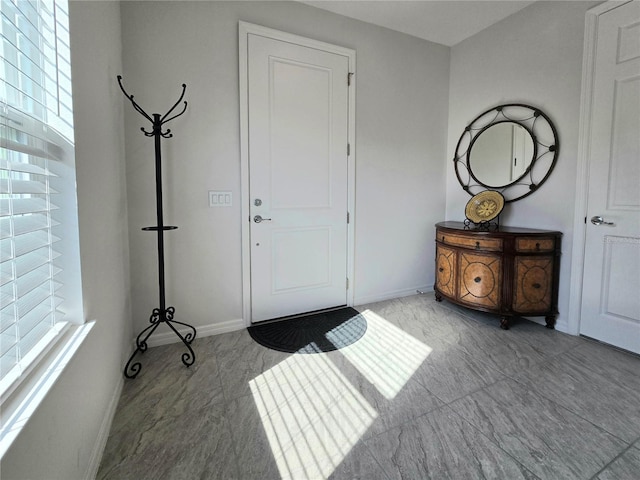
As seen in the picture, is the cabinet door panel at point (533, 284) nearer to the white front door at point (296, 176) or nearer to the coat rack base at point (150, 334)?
the white front door at point (296, 176)

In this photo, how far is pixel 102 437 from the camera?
1.41 metres

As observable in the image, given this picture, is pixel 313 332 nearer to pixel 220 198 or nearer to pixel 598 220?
pixel 220 198

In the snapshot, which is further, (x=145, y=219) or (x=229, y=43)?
(x=229, y=43)

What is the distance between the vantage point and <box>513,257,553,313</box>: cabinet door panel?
261cm

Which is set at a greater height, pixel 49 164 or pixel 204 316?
pixel 49 164

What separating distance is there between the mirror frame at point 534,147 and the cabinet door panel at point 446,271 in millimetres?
734

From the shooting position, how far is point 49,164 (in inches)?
43.7

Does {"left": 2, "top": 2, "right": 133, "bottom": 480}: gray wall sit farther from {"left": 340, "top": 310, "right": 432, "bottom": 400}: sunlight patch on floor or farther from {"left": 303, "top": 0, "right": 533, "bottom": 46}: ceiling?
{"left": 303, "top": 0, "right": 533, "bottom": 46}: ceiling

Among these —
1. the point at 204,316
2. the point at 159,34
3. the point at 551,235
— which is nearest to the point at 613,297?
the point at 551,235

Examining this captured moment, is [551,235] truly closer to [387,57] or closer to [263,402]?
[387,57]

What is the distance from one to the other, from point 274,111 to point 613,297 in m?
2.95

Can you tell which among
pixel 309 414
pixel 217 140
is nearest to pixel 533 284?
pixel 309 414

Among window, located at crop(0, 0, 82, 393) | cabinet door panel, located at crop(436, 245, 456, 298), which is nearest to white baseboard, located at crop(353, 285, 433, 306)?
cabinet door panel, located at crop(436, 245, 456, 298)

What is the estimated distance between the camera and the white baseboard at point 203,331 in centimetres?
237
